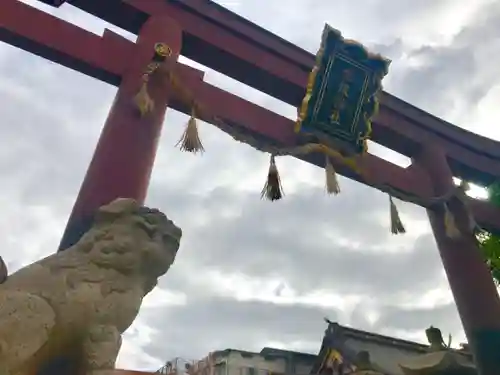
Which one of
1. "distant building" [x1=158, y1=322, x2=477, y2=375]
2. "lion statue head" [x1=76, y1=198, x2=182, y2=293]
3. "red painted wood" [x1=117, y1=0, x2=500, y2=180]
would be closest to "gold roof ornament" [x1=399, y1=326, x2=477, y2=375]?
"distant building" [x1=158, y1=322, x2=477, y2=375]

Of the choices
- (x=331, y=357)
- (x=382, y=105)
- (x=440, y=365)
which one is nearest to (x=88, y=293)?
(x=440, y=365)

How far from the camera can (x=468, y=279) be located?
5.52m

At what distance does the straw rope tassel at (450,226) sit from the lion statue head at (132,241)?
3451 millimetres

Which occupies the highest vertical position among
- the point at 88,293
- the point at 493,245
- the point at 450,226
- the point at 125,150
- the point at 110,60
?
the point at 493,245

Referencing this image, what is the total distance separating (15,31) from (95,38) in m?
0.61

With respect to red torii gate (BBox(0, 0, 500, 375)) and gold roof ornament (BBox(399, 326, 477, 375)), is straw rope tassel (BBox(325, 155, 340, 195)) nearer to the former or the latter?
red torii gate (BBox(0, 0, 500, 375))

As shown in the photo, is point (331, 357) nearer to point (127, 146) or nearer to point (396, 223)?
point (396, 223)

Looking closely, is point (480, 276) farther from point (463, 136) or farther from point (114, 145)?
point (114, 145)

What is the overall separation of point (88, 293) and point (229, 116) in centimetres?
248

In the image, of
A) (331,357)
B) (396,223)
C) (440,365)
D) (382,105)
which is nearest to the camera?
→ (440,365)

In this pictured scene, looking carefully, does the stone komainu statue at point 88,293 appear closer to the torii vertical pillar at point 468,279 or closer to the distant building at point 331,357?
the torii vertical pillar at point 468,279

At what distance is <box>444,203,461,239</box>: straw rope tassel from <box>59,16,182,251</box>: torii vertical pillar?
3254 millimetres

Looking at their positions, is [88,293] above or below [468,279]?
below

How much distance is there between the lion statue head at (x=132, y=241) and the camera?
116 inches
